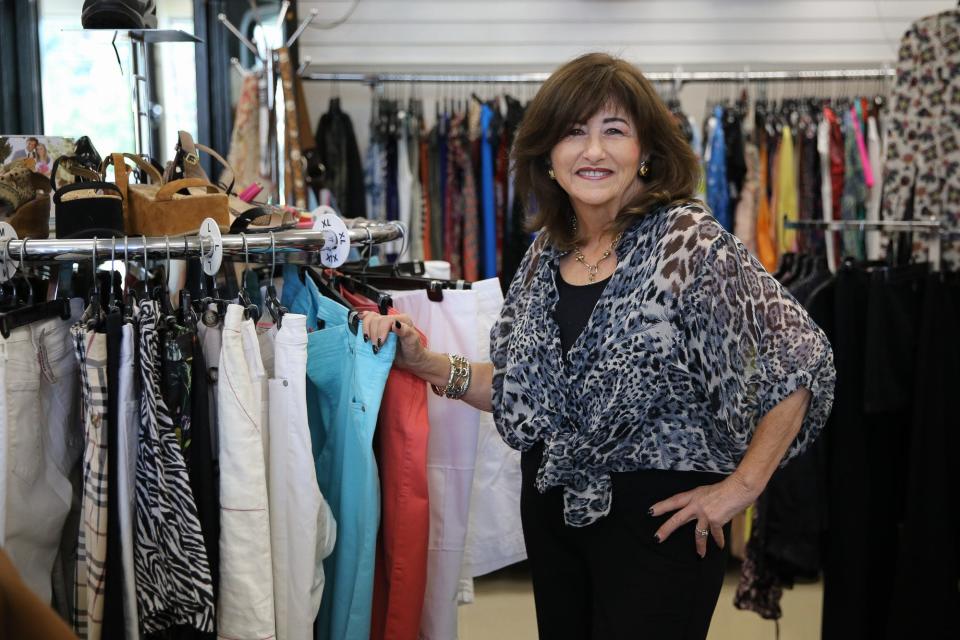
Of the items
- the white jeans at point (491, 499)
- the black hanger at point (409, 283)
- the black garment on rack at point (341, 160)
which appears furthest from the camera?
the black garment on rack at point (341, 160)

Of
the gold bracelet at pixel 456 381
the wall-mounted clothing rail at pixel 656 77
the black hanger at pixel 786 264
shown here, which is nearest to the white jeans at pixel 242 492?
the gold bracelet at pixel 456 381

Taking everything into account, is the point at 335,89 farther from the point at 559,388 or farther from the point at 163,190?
the point at 559,388

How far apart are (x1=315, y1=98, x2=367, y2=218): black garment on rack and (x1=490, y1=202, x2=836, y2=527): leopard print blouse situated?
2.92m

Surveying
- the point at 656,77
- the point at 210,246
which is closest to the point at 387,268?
the point at 210,246

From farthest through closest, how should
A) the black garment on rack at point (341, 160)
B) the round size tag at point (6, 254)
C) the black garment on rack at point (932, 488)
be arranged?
the black garment on rack at point (341, 160) < the black garment on rack at point (932, 488) < the round size tag at point (6, 254)

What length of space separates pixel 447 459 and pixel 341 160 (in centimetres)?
280

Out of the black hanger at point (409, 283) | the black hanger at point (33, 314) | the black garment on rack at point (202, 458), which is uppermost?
the black hanger at point (409, 283)

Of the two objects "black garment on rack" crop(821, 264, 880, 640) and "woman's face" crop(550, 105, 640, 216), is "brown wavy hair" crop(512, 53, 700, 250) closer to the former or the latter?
"woman's face" crop(550, 105, 640, 216)

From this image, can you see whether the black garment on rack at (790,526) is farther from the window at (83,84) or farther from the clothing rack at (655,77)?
the window at (83,84)

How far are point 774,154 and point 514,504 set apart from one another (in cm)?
286

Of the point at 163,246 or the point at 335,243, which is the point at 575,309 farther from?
the point at 163,246

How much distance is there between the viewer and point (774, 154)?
14.6 ft

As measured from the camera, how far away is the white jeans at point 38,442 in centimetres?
140

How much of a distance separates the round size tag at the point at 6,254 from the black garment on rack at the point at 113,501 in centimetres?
21
